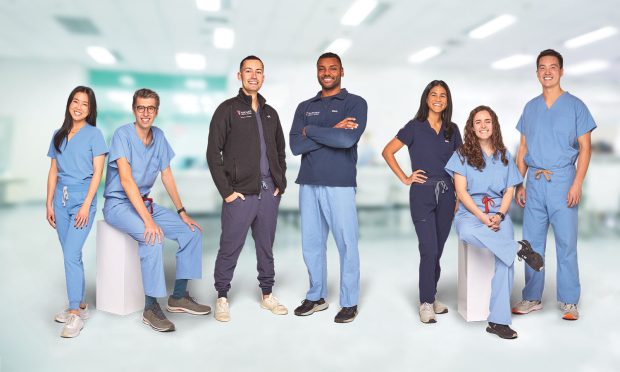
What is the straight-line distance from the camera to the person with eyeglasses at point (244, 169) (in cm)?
263

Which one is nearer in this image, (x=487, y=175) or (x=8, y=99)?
(x=487, y=175)

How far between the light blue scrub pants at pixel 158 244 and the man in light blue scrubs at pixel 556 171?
1813 mm

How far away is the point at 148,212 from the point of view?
8.59 feet

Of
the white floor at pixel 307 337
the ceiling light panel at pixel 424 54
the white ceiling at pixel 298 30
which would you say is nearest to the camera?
the white floor at pixel 307 337

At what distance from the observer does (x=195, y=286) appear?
3340 mm

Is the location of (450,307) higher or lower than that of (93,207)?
lower

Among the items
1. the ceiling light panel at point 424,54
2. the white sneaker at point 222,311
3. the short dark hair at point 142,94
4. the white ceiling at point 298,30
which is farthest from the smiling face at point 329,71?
the ceiling light panel at point 424,54

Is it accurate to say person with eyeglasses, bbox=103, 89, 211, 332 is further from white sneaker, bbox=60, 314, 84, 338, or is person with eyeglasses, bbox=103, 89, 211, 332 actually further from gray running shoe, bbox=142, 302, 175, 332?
white sneaker, bbox=60, 314, 84, 338

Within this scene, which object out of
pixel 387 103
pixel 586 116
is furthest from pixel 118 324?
pixel 387 103

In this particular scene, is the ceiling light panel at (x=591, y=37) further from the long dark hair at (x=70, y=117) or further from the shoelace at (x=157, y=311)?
the shoelace at (x=157, y=311)

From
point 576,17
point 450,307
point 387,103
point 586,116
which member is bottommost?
point 450,307

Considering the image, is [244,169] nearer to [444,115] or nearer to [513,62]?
[444,115]

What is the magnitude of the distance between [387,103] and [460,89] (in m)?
1.44

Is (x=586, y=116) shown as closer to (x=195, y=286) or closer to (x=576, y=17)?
(x=195, y=286)
